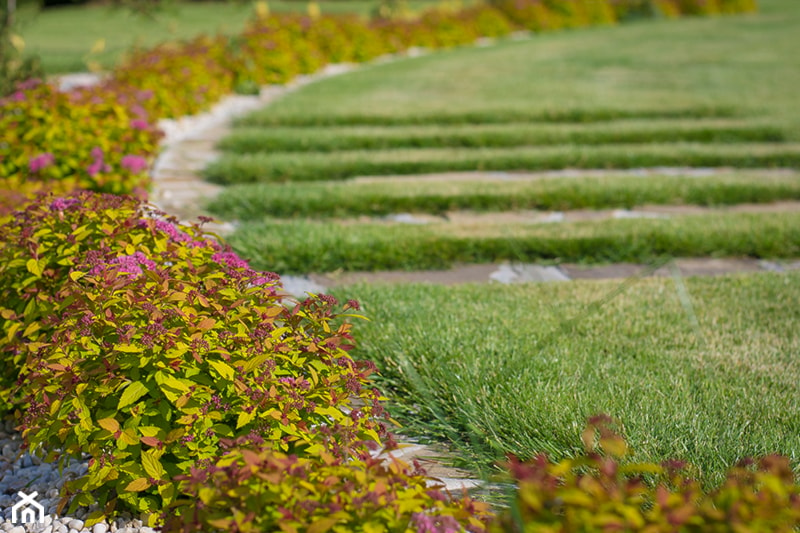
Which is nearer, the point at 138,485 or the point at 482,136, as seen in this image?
the point at 138,485

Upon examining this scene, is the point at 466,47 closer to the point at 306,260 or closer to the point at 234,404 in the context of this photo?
the point at 306,260

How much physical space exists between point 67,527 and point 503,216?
11.6ft

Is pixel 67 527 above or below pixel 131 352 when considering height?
below

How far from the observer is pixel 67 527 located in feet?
7.96

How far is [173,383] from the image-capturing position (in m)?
2.17

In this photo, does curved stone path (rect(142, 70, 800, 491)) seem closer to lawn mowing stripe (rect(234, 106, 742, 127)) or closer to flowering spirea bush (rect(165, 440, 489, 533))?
lawn mowing stripe (rect(234, 106, 742, 127))

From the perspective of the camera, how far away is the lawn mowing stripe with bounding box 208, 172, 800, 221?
5.19 meters

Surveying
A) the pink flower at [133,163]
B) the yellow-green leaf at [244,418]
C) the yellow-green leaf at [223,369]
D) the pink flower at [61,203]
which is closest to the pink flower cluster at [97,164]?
the pink flower at [133,163]

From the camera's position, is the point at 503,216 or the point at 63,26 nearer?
the point at 503,216

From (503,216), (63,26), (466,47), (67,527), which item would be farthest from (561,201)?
(63,26)

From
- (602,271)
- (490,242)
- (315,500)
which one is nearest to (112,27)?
(490,242)

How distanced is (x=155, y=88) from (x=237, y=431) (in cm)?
552

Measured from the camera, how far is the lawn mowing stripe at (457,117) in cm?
742

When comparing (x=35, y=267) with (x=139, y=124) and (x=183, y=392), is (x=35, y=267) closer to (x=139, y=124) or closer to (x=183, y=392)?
(x=183, y=392)
